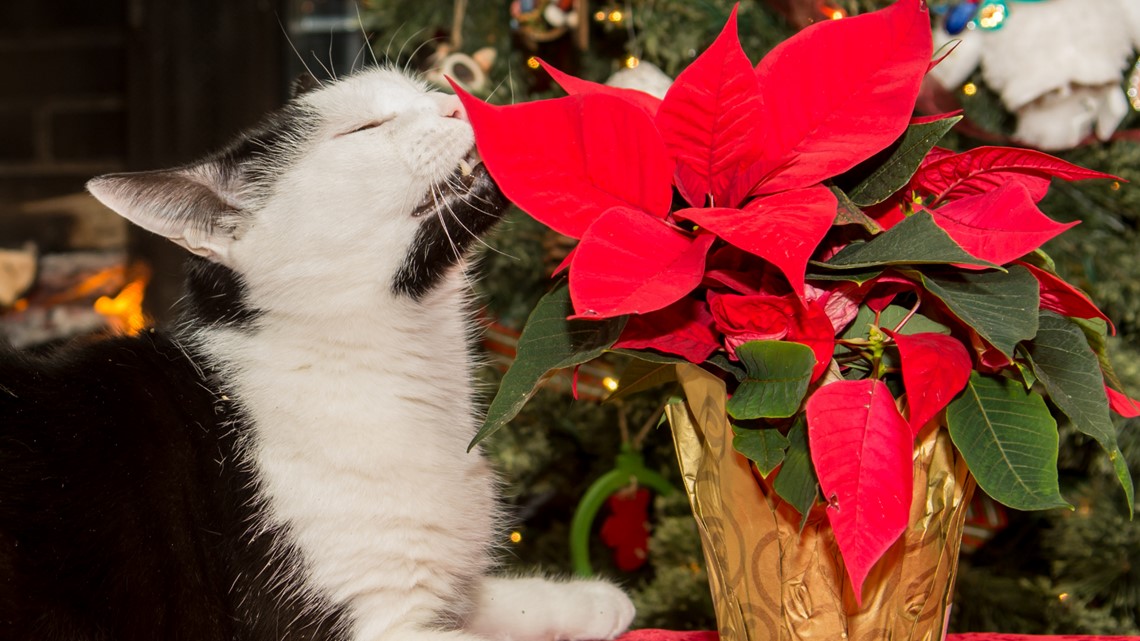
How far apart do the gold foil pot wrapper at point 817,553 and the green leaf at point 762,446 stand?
29 millimetres

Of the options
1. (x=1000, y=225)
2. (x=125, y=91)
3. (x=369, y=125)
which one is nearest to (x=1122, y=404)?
(x=1000, y=225)

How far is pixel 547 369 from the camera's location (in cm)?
50

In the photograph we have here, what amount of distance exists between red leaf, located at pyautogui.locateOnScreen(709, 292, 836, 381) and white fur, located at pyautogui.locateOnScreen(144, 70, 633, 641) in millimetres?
306

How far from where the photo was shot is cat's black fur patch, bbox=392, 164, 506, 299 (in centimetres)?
72

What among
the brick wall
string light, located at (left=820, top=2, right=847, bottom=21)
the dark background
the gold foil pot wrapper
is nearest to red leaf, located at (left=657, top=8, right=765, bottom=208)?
the gold foil pot wrapper

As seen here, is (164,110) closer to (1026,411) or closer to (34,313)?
(34,313)

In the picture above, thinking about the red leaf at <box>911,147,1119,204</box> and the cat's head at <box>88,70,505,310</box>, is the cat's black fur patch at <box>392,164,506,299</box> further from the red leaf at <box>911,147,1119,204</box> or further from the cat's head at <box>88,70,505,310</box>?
the red leaf at <box>911,147,1119,204</box>

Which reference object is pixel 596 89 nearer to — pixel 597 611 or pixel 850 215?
pixel 850 215

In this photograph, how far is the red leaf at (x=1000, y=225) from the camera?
0.46 m

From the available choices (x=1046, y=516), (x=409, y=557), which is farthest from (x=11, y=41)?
(x=1046, y=516)

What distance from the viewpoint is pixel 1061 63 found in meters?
0.95

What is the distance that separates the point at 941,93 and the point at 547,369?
72cm

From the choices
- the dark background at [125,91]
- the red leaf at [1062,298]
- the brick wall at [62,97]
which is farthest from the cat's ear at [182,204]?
the brick wall at [62,97]

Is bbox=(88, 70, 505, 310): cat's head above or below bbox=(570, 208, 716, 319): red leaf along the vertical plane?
below
